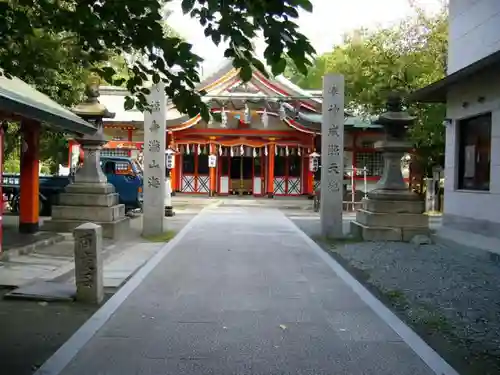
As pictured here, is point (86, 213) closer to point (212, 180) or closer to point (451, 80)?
point (451, 80)

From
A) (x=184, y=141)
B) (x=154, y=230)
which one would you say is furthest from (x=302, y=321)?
(x=184, y=141)

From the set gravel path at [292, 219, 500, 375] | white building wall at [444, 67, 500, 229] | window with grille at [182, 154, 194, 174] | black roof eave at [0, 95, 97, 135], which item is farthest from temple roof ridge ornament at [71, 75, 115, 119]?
window with grille at [182, 154, 194, 174]

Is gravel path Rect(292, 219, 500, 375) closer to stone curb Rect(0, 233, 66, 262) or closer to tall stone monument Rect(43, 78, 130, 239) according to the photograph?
tall stone monument Rect(43, 78, 130, 239)

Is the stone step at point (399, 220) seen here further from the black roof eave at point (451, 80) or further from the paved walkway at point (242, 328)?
the paved walkway at point (242, 328)

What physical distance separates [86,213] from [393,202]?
739cm

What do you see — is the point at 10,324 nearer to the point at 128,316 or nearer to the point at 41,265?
the point at 128,316

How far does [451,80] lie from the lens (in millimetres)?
12773

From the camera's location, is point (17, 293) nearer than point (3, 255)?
Yes

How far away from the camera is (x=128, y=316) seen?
6719 mm

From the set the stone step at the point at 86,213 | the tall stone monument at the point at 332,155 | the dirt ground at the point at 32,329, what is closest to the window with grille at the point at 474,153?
the tall stone monument at the point at 332,155

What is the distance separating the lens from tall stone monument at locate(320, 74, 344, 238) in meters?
15.0

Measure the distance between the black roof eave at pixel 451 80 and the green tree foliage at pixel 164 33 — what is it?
7020 millimetres

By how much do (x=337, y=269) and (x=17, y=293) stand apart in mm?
5274

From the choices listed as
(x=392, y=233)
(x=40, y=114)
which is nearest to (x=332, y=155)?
(x=392, y=233)
